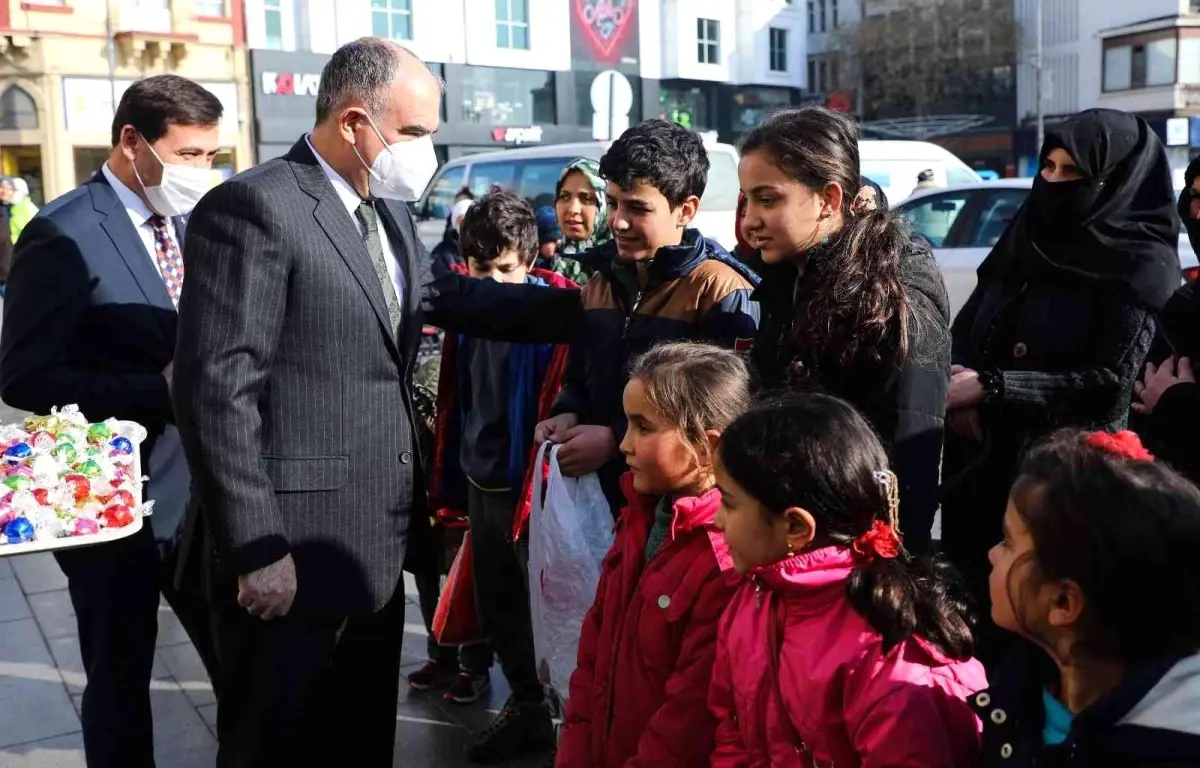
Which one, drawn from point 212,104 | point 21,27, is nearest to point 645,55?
point 21,27

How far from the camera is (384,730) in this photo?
2.89 meters

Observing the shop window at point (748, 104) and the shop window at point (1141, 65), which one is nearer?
the shop window at point (1141, 65)

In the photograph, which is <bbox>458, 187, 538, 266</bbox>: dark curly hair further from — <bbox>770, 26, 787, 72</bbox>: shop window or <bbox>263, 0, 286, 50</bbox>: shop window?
<bbox>770, 26, 787, 72</bbox>: shop window

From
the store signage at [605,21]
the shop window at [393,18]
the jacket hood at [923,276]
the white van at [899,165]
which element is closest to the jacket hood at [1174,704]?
the jacket hood at [923,276]

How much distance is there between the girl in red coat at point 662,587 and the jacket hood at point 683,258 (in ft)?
1.07

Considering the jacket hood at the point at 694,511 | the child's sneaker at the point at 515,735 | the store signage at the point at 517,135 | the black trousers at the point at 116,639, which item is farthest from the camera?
the store signage at the point at 517,135

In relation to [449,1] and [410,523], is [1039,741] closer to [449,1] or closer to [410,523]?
[410,523]

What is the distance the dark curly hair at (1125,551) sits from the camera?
1530mm


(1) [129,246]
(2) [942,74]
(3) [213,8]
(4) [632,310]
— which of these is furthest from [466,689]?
(2) [942,74]

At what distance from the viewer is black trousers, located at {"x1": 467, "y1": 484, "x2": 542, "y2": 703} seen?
363 centimetres

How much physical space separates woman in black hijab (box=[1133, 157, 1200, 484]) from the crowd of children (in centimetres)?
54

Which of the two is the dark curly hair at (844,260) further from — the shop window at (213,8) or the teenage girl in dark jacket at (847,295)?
the shop window at (213,8)

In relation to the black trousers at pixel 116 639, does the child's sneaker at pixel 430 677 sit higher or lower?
lower

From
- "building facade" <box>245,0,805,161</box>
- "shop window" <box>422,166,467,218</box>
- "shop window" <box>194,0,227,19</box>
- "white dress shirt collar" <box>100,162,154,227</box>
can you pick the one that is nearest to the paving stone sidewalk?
"white dress shirt collar" <box>100,162,154,227</box>
